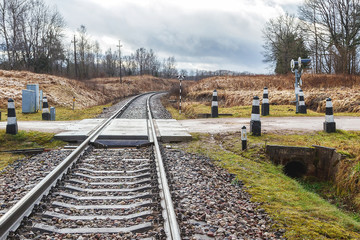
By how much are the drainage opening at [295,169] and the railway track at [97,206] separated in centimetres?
268

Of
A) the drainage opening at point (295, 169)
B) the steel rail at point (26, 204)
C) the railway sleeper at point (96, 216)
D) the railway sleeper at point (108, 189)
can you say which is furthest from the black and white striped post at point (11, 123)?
the drainage opening at point (295, 169)

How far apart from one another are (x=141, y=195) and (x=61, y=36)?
49937mm

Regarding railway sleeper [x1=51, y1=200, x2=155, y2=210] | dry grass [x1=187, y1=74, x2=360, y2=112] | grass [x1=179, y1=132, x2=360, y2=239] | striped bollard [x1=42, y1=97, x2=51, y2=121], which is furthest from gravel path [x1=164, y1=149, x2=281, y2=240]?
dry grass [x1=187, y1=74, x2=360, y2=112]

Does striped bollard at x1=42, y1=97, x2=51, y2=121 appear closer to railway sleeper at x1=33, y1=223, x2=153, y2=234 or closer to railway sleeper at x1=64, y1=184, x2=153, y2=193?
railway sleeper at x1=64, y1=184, x2=153, y2=193

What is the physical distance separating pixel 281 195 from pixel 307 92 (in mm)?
13983

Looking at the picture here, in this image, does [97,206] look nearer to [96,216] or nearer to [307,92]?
[96,216]

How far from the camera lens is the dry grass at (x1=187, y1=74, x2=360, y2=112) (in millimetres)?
13433

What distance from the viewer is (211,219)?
279 centimetres

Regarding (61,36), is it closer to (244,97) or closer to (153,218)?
(244,97)

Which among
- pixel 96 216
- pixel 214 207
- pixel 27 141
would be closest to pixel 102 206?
pixel 96 216

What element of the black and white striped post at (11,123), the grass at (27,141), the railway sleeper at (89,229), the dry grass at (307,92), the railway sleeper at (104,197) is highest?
the dry grass at (307,92)

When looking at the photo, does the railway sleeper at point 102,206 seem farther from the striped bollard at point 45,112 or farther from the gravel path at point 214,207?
the striped bollard at point 45,112

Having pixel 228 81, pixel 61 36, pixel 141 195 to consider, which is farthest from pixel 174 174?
pixel 61 36

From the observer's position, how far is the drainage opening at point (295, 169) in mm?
5660
